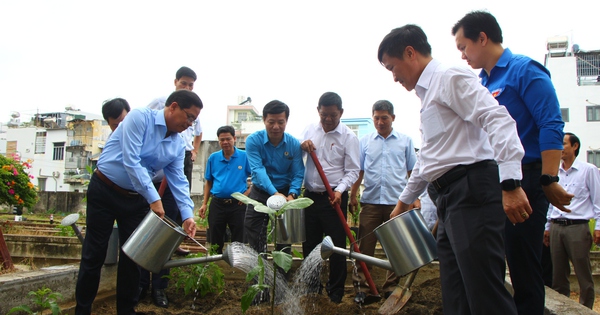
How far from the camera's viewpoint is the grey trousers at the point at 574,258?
169 inches

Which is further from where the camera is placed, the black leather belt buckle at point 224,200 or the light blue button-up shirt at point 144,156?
the black leather belt buckle at point 224,200

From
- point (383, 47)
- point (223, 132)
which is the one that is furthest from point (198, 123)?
point (383, 47)

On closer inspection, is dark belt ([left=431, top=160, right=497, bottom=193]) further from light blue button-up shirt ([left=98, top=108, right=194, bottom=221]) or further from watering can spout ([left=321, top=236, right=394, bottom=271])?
light blue button-up shirt ([left=98, top=108, right=194, bottom=221])

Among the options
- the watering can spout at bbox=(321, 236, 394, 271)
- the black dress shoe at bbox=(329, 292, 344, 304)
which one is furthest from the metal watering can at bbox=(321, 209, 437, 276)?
the black dress shoe at bbox=(329, 292, 344, 304)

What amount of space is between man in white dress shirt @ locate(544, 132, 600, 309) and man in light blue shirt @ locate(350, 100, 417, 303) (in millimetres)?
1569

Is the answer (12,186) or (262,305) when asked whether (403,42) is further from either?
(12,186)

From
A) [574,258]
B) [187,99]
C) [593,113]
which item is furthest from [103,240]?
[593,113]

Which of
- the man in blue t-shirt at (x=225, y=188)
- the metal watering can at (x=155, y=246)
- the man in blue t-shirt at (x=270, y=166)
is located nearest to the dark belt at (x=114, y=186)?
the metal watering can at (x=155, y=246)

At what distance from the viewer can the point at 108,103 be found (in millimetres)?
4219

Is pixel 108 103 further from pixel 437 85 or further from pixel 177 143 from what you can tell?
pixel 437 85

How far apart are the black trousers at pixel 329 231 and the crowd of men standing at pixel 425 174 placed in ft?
0.04

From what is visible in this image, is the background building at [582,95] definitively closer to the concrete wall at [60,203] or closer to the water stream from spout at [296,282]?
the concrete wall at [60,203]

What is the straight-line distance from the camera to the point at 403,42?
87.0 inches

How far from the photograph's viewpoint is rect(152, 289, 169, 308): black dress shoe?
12.5ft
